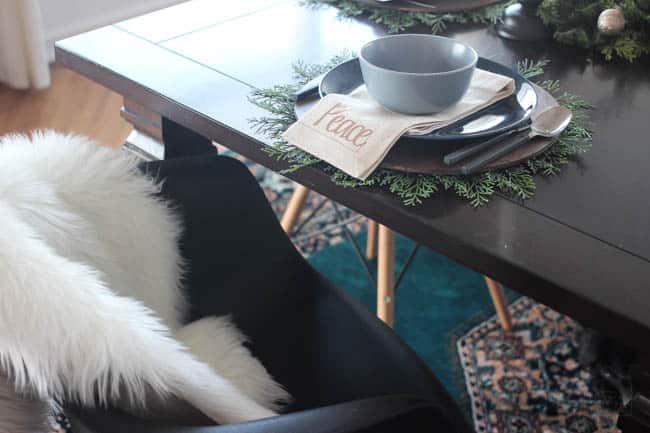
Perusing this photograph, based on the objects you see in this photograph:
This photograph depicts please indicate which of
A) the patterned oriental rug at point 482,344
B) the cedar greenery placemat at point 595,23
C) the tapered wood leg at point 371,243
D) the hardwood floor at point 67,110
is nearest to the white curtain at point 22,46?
the hardwood floor at point 67,110

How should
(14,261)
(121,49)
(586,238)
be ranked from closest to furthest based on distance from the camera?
1. (14,261)
2. (586,238)
3. (121,49)

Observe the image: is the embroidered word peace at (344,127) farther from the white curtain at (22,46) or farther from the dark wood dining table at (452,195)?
the white curtain at (22,46)

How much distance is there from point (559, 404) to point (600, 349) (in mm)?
173

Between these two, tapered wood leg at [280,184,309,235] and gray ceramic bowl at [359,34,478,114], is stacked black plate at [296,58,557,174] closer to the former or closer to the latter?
gray ceramic bowl at [359,34,478,114]

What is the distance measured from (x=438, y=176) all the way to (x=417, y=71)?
193 millimetres

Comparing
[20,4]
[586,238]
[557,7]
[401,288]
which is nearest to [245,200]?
[586,238]

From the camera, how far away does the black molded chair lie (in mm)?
1064

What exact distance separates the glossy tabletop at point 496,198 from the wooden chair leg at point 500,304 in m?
0.58

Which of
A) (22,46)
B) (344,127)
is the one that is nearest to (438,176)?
(344,127)

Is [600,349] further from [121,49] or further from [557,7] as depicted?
[121,49]

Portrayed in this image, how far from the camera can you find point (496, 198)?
3.00ft

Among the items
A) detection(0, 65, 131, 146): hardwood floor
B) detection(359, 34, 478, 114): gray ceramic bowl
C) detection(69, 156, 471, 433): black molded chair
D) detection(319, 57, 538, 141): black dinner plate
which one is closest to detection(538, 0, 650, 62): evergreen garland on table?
detection(319, 57, 538, 141): black dinner plate

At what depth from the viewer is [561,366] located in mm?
1729

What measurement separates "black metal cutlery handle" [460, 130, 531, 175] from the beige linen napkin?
66 mm
